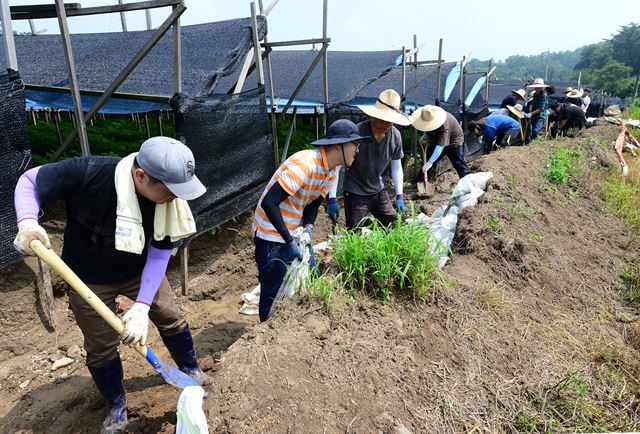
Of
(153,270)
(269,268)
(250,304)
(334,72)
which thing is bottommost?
(250,304)

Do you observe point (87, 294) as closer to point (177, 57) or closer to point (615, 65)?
point (177, 57)

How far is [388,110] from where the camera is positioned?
384cm

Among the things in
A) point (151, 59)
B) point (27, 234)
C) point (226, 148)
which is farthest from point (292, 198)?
point (151, 59)

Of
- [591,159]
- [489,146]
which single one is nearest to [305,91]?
[489,146]

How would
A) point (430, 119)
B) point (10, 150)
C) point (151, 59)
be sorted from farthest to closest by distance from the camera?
point (151, 59) → point (430, 119) → point (10, 150)

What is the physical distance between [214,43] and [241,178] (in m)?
2.17

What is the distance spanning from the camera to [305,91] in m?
11.7

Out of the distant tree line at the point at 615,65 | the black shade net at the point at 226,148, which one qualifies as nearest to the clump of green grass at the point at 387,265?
the black shade net at the point at 226,148

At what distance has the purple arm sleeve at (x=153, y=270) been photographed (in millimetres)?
2170

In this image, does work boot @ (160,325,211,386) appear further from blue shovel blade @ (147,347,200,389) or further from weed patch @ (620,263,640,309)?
weed patch @ (620,263,640,309)

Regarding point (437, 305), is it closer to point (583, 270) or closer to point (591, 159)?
point (583, 270)

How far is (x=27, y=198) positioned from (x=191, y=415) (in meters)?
1.19

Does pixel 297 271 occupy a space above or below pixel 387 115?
below

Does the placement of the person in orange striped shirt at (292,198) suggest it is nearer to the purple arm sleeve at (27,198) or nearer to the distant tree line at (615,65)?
the purple arm sleeve at (27,198)
